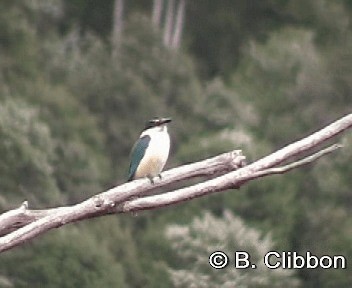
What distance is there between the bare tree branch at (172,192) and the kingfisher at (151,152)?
3.12 feet

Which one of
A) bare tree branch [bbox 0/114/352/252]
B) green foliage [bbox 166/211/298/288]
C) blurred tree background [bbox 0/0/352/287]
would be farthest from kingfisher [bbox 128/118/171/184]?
blurred tree background [bbox 0/0/352/287]

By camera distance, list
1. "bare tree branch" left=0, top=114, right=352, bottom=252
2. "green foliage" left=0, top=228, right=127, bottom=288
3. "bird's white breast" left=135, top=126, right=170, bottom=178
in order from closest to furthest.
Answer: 1. "bare tree branch" left=0, top=114, right=352, bottom=252
2. "bird's white breast" left=135, top=126, right=170, bottom=178
3. "green foliage" left=0, top=228, right=127, bottom=288

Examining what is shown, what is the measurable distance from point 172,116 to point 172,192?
98.5 ft

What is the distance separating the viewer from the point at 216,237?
2456 cm

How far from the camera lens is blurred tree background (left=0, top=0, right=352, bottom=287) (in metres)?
26.3

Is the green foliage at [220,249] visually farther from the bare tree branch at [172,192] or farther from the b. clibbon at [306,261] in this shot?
the bare tree branch at [172,192]

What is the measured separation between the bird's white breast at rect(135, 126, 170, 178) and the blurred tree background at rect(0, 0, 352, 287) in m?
15.0

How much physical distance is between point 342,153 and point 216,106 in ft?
19.6

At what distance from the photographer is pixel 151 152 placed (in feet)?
27.2

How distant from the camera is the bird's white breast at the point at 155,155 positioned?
8156mm

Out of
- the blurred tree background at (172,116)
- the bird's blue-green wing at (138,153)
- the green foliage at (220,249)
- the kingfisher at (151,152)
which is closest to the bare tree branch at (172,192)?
the kingfisher at (151,152)

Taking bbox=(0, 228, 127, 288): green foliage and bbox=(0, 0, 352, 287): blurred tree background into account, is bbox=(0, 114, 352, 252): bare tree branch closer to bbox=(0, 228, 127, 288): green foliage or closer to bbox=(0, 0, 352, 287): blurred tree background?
bbox=(0, 0, 352, 287): blurred tree background

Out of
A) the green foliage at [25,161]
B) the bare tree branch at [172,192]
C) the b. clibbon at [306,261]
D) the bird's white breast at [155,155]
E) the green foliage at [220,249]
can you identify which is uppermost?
the green foliage at [25,161]

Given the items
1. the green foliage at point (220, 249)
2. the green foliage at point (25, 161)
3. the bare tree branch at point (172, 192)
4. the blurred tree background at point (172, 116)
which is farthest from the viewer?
the green foliage at point (25, 161)
